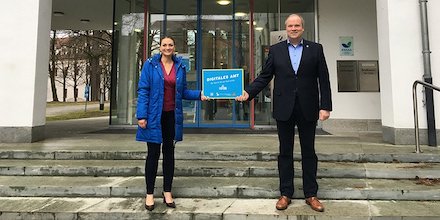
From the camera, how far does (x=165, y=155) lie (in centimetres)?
395

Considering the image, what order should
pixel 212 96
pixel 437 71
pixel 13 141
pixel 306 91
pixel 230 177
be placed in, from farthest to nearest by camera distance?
pixel 13 141 < pixel 437 71 < pixel 230 177 < pixel 212 96 < pixel 306 91

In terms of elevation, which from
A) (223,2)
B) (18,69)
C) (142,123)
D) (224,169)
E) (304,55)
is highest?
(223,2)

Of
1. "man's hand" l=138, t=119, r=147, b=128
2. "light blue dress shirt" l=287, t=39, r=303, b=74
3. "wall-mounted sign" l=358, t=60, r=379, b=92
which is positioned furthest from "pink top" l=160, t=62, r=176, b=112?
"wall-mounted sign" l=358, t=60, r=379, b=92

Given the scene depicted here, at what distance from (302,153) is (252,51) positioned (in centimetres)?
679

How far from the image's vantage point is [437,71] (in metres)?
6.45

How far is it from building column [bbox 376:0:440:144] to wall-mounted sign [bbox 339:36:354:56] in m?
2.95

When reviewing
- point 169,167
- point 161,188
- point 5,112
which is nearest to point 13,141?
point 5,112

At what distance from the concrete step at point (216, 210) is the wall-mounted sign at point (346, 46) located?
6163 millimetres

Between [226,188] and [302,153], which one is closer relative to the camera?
[302,153]

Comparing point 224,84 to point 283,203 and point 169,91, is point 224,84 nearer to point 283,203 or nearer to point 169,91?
point 169,91

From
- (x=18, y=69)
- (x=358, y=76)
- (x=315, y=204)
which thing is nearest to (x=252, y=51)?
(x=358, y=76)

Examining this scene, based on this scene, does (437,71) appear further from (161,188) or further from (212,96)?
→ (161,188)

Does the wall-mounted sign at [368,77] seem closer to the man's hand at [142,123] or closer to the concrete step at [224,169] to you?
the concrete step at [224,169]

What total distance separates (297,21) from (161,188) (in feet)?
8.76
